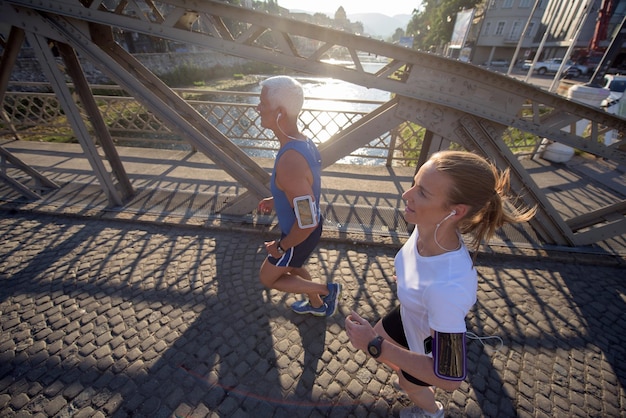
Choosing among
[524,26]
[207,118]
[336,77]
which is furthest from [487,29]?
[336,77]

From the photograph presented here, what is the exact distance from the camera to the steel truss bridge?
283 cm

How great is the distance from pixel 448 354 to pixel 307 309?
1.84 metres

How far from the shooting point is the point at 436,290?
1207 mm

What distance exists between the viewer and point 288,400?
7.14ft

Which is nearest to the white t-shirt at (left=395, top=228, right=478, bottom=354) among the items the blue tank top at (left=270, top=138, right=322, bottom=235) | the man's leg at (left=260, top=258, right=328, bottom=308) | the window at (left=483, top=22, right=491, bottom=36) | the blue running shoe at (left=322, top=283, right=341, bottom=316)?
the blue tank top at (left=270, top=138, right=322, bottom=235)

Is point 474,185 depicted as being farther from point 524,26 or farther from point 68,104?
point 524,26

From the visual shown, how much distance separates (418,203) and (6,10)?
4.92m

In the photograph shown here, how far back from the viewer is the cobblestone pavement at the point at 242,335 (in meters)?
2.17

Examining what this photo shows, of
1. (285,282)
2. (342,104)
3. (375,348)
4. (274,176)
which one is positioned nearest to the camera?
(375,348)

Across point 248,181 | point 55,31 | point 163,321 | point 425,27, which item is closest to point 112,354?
point 163,321

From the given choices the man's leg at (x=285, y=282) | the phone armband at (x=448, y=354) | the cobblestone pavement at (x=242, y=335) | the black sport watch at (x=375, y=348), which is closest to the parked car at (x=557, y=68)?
the cobblestone pavement at (x=242, y=335)

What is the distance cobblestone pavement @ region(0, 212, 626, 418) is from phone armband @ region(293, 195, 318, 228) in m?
1.33

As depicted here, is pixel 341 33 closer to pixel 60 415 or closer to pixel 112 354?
pixel 112 354

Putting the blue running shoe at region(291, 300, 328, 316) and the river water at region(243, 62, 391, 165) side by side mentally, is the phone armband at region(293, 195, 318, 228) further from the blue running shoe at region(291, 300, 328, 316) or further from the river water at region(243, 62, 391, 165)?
the river water at region(243, 62, 391, 165)
